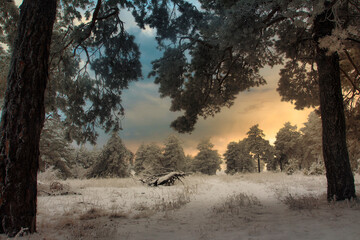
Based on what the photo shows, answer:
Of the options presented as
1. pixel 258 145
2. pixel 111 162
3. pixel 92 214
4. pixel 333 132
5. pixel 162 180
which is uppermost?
pixel 258 145

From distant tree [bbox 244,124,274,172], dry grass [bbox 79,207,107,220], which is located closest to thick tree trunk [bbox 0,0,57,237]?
dry grass [bbox 79,207,107,220]

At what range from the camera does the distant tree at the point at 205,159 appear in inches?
1745

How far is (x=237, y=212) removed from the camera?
5.86 m

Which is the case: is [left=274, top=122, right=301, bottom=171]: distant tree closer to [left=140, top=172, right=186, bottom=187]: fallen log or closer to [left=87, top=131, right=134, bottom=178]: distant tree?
[left=87, top=131, right=134, bottom=178]: distant tree

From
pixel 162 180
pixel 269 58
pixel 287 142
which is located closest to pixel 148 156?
pixel 287 142

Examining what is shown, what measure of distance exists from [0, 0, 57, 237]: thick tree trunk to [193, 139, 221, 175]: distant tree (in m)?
41.5

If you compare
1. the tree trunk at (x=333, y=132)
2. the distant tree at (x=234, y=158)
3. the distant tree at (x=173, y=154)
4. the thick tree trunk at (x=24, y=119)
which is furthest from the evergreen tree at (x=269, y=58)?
the distant tree at (x=234, y=158)

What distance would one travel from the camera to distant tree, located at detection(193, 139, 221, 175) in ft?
145

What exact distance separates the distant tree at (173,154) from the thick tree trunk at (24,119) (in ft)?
116

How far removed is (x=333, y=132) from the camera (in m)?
6.81

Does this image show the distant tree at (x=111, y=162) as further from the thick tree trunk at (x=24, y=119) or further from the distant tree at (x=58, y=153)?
the thick tree trunk at (x=24, y=119)

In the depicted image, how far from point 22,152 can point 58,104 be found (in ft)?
22.0

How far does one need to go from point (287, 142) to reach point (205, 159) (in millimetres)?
15835

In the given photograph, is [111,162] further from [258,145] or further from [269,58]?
[269,58]
